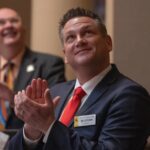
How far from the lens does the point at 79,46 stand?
2.36 meters

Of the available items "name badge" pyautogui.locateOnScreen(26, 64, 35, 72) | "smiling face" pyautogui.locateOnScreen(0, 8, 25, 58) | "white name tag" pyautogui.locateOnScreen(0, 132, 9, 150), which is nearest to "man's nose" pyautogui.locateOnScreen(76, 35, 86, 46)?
"white name tag" pyautogui.locateOnScreen(0, 132, 9, 150)

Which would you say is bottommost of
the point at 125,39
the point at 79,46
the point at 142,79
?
the point at 142,79

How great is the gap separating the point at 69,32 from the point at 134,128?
2.09 feet

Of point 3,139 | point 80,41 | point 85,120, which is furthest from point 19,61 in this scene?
point 85,120

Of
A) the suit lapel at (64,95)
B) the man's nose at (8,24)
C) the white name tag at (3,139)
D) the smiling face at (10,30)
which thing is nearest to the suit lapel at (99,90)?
the suit lapel at (64,95)

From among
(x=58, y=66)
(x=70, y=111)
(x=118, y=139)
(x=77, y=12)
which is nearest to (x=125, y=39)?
(x=58, y=66)

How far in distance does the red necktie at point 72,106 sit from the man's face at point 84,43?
0.47 feet

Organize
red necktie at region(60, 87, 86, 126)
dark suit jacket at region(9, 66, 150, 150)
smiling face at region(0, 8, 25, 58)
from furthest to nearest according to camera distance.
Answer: smiling face at region(0, 8, 25, 58)
red necktie at region(60, 87, 86, 126)
dark suit jacket at region(9, 66, 150, 150)

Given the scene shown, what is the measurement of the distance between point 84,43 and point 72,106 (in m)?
0.33

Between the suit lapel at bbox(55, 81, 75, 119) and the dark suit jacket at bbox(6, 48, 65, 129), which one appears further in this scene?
the dark suit jacket at bbox(6, 48, 65, 129)

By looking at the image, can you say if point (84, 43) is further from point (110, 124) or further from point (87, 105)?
point (110, 124)

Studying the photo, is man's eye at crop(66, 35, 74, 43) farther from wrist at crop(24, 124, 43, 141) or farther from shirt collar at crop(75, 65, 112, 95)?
wrist at crop(24, 124, 43, 141)

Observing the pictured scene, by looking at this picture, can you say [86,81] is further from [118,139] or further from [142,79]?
[142,79]

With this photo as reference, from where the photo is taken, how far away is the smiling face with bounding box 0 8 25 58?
3.99 metres
